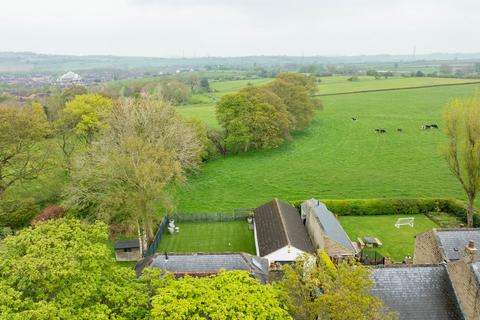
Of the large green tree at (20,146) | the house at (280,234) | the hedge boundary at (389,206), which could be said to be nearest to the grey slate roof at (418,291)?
the house at (280,234)

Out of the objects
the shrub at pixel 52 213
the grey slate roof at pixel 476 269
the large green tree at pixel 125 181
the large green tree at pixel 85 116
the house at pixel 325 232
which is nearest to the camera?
the grey slate roof at pixel 476 269

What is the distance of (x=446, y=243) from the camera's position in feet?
82.1

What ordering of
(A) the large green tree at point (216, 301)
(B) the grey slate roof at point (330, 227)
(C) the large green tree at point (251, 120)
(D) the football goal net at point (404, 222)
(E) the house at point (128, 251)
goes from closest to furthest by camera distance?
(A) the large green tree at point (216, 301), (B) the grey slate roof at point (330, 227), (E) the house at point (128, 251), (D) the football goal net at point (404, 222), (C) the large green tree at point (251, 120)

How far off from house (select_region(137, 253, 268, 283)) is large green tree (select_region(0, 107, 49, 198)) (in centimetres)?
2255

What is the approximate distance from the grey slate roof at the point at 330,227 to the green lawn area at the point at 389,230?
342 cm

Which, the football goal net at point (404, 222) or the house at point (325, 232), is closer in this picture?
the house at point (325, 232)

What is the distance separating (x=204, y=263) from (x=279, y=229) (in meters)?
9.64

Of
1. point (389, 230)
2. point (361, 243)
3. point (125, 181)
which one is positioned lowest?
point (389, 230)

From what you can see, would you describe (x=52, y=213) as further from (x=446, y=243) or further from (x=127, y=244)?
(x=446, y=243)

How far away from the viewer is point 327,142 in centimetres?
7606

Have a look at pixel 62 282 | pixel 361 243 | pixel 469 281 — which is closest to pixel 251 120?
pixel 361 243

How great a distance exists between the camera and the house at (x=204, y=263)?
2511cm

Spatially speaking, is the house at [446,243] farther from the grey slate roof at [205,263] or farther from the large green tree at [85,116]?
the large green tree at [85,116]

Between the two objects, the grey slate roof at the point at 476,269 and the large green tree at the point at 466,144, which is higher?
the large green tree at the point at 466,144
